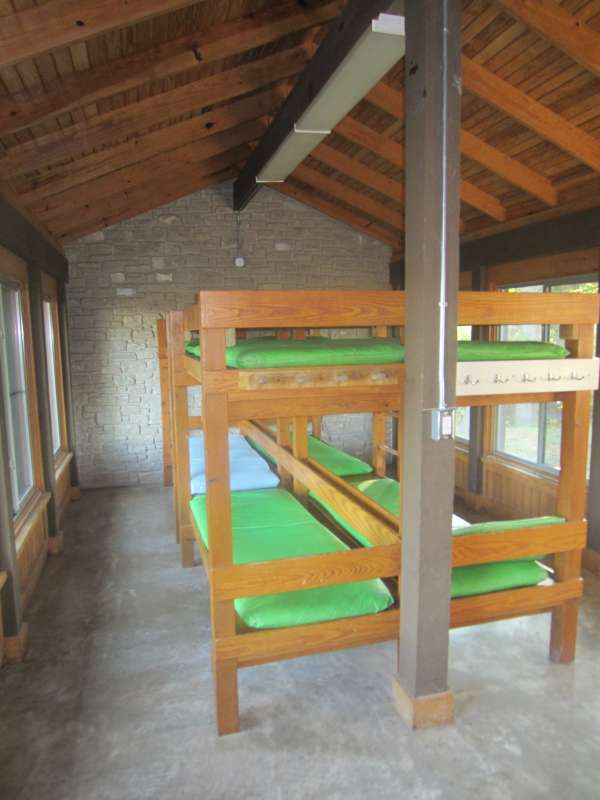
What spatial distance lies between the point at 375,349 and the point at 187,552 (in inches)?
98.0

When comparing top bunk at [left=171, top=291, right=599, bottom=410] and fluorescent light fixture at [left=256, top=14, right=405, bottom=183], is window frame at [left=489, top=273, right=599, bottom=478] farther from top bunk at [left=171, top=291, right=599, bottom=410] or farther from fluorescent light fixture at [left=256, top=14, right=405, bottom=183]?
fluorescent light fixture at [left=256, top=14, right=405, bottom=183]

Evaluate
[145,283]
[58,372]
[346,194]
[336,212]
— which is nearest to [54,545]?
[58,372]

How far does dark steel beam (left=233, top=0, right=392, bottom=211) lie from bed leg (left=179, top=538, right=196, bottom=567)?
3.01 m

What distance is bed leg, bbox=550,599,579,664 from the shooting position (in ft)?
9.37

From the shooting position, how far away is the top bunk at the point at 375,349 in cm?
224

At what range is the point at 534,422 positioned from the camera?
16.5 feet

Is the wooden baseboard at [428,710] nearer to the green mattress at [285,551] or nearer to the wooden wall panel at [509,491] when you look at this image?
the green mattress at [285,551]

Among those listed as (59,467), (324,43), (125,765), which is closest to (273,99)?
(324,43)

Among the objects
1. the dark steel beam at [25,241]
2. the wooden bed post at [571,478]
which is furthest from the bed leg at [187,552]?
the wooden bed post at [571,478]

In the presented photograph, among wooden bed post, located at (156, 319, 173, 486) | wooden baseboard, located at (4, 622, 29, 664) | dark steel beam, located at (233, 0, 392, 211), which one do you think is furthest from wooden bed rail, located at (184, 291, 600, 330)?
wooden bed post, located at (156, 319, 173, 486)

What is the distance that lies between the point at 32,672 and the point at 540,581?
268 cm

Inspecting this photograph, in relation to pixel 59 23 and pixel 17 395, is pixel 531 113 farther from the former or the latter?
pixel 17 395

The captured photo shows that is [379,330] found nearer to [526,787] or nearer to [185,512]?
[185,512]

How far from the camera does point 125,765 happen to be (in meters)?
2.24
